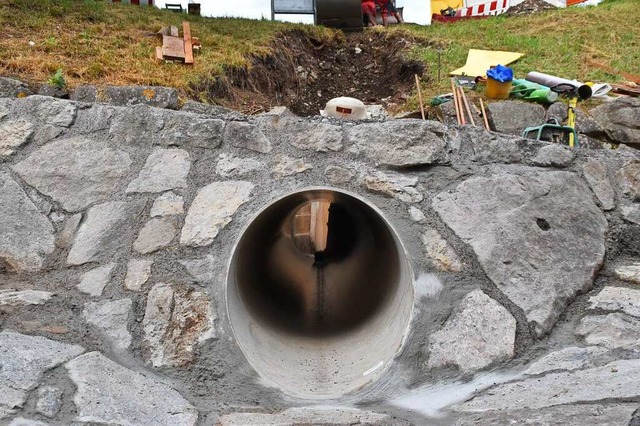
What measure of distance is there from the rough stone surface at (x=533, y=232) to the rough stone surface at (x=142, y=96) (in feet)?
10.1

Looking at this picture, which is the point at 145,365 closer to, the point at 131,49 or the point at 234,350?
the point at 234,350

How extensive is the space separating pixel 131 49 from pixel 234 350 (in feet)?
16.8

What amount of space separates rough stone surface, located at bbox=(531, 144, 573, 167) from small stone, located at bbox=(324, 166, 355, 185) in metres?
0.99

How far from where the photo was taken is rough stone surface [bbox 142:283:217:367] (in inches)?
112

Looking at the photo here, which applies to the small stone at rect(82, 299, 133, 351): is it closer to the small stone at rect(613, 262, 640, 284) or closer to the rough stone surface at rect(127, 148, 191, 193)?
the rough stone surface at rect(127, 148, 191, 193)

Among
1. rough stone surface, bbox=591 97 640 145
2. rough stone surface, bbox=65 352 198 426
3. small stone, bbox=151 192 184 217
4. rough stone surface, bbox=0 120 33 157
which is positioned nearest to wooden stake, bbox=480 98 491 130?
rough stone surface, bbox=591 97 640 145

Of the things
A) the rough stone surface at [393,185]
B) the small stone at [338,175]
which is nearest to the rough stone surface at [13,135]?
the small stone at [338,175]

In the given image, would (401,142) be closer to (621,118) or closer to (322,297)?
(322,297)

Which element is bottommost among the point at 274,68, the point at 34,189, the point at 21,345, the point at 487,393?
the point at 487,393

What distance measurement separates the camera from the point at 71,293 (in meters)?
3.01

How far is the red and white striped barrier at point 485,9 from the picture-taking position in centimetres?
1659

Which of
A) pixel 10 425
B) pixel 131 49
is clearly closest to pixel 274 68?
pixel 131 49

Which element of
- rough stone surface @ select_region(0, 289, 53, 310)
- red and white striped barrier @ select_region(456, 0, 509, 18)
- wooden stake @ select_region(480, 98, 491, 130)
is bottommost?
rough stone surface @ select_region(0, 289, 53, 310)

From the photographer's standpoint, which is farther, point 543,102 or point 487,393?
point 543,102
